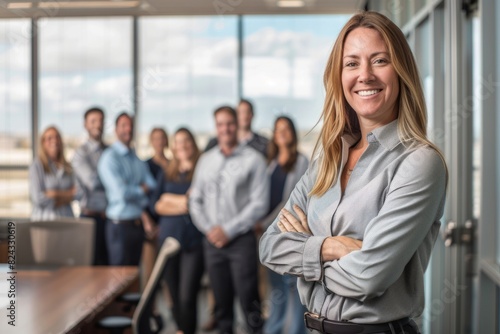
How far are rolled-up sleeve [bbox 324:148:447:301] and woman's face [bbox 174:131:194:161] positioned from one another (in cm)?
484

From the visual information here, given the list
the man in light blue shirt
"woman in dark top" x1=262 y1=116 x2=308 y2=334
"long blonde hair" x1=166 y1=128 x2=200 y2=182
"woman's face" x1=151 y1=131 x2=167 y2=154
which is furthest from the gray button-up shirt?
"woman's face" x1=151 y1=131 x2=167 y2=154

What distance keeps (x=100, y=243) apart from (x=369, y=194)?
5.02 metres

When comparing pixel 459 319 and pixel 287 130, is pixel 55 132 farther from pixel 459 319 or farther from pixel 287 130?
pixel 459 319

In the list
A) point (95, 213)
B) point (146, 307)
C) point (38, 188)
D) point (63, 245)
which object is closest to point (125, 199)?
point (95, 213)

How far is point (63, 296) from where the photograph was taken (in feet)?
12.1

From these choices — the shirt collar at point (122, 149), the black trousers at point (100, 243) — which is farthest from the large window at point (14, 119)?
the shirt collar at point (122, 149)

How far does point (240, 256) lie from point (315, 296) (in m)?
3.96

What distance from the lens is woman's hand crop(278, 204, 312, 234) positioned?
1.54 meters

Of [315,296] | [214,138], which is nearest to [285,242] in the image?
[315,296]

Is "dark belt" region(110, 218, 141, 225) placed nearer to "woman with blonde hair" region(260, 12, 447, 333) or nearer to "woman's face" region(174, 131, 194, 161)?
"woman's face" region(174, 131, 194, 161)

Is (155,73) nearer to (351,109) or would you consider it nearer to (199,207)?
(199,207)

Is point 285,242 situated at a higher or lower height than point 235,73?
lower

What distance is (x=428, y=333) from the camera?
422 centimetres

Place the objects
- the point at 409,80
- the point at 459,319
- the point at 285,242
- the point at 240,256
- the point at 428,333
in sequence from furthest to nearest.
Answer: the point at 240,256, the point at 428,333, the point at 459,319, the point at 285,242, the point at 409,80
